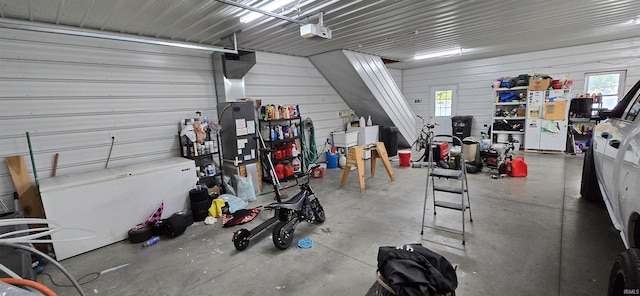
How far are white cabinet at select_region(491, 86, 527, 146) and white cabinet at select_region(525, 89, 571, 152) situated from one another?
0.95ft

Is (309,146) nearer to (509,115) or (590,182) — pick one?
(590,182)

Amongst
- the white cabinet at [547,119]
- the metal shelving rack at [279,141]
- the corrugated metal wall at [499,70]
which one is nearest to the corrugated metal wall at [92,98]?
the metal shelving rack at [279,141]

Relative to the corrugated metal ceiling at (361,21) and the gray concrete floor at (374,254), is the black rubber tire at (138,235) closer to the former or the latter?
the gray concrete floor at (374,254)

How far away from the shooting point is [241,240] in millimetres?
2963

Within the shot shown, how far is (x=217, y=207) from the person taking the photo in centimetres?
394

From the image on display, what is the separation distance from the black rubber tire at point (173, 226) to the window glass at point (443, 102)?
867 cm

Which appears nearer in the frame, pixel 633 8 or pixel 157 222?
pixel 157 222

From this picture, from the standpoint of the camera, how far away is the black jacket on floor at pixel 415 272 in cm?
154

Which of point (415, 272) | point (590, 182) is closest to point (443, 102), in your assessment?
point (590, 182)

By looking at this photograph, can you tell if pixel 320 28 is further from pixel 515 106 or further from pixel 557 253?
pixel 515 106

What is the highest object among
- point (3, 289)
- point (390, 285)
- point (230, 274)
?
point (3, 289)

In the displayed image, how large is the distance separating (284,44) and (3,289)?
5.00 metres

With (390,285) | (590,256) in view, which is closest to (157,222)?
(390,285)

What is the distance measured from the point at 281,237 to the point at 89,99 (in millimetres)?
3203
